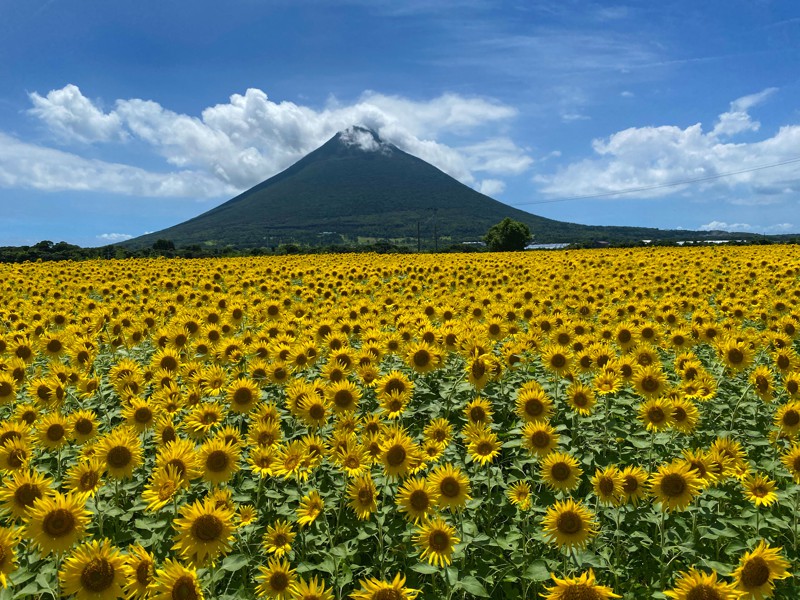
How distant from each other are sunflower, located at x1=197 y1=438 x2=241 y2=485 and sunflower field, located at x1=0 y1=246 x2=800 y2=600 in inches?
0.8

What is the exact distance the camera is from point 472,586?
13.1 feet

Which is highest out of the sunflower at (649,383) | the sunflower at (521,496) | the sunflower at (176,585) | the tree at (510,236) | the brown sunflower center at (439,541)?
the tree at (510,236)

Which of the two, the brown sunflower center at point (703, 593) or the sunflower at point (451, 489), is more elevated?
the sunflower at point (451, 489)

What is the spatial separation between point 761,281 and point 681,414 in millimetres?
13575

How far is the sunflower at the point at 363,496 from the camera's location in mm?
4496

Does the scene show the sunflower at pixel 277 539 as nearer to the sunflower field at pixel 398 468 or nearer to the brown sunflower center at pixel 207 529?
the sunflower field at pixel 398 468

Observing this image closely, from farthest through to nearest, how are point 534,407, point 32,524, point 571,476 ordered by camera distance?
point 534,407, point 571,476, point 32,524

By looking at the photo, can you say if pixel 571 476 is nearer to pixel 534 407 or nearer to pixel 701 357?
pixel 534 407

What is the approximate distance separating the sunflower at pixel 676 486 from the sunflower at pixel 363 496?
2.58m

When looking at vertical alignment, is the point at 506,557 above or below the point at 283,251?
below

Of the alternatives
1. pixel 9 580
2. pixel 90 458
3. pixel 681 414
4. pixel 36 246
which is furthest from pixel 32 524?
pixel 36 246

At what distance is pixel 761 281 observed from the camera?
16297 mm

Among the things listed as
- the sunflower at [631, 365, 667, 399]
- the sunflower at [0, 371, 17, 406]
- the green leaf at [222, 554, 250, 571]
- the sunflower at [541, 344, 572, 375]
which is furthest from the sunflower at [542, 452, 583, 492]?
the sunflower at [0, 371, 17, 406]

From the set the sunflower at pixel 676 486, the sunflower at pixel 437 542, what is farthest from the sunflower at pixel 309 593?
the sunflower at pixel 676 486
